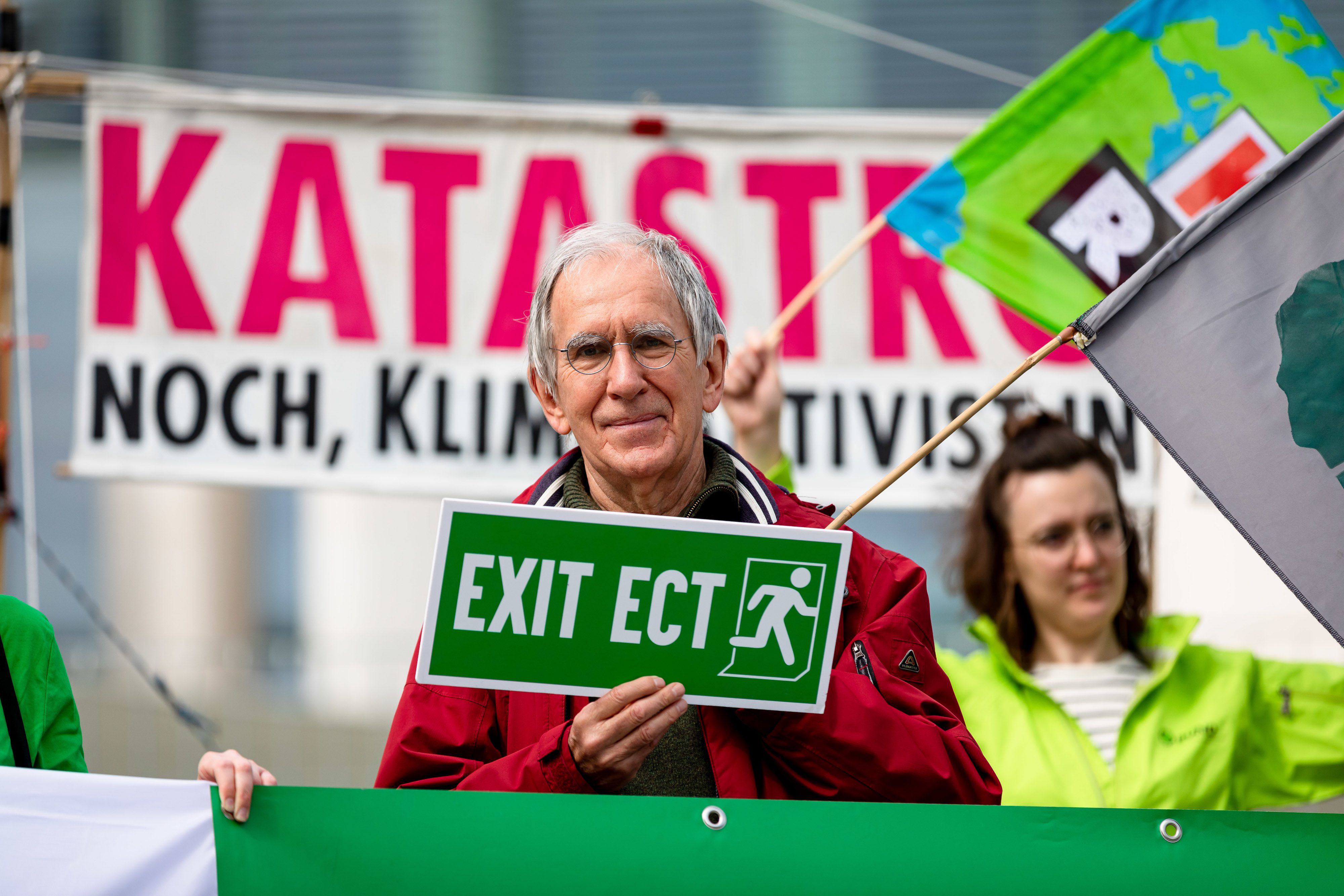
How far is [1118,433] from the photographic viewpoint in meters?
3.83

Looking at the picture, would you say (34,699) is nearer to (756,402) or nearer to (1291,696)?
(756,402)

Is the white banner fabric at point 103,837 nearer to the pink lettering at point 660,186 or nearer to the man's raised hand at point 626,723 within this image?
the man's raised hand at point 626,723

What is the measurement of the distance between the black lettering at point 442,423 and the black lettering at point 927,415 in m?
1.20

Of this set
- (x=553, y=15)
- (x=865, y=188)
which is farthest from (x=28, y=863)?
(x=553, y=15)

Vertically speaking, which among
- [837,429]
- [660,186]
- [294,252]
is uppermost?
[660,186]

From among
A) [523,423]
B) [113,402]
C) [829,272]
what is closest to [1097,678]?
[829,272]

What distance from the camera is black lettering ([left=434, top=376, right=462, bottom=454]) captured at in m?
3.75

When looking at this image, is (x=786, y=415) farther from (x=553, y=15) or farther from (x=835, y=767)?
(x=553, y=15)

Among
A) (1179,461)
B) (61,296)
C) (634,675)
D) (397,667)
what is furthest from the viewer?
(61,296)

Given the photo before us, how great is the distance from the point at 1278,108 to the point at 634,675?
6.41ft

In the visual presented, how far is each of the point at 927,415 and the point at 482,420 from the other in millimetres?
1152

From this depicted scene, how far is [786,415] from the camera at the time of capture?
3.83 meters

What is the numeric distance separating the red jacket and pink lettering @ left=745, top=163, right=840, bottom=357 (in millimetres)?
2140

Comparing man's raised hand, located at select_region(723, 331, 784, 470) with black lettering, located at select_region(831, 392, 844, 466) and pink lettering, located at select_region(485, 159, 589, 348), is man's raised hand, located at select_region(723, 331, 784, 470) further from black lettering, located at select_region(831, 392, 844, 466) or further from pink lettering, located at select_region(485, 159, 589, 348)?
pink lettering, located at select_region(485, 159, 589, 348)
